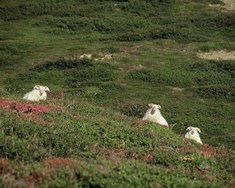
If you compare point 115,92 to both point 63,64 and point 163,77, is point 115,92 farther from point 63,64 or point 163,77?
point 63,64

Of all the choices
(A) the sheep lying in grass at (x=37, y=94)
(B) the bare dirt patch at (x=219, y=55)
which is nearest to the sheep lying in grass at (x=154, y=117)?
(A) the sheep lying in grass at (x=37, y=94)

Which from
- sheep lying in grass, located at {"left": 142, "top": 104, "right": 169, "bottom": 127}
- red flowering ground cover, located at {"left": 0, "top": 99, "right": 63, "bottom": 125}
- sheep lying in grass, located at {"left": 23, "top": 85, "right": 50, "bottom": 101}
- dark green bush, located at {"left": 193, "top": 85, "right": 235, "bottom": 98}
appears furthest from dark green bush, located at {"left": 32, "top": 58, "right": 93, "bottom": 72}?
red flowering ground cover, located at {"left": 0, "top": 99, "right": 63, "bottom": 125}

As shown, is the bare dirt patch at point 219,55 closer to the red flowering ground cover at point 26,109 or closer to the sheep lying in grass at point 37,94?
the sheep lying in grass at point 37,94

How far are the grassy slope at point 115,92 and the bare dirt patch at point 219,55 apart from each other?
1.23 metres

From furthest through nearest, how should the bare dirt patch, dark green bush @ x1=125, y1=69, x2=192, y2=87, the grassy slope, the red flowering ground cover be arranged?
1. the bare dirt patch
2. dark green bush @ x1=125, y1=69, x2=192, y2=87
3. the red flowering ground cover
4. the grassy slope

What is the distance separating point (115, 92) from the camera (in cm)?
3850

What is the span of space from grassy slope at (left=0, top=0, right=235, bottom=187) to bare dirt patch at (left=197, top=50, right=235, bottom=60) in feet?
4.04

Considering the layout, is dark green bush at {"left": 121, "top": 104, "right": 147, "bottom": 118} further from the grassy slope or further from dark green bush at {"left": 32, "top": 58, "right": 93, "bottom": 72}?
dark green bush at {"left": 32, "top": 58, "right": 93, "bottom": 72}

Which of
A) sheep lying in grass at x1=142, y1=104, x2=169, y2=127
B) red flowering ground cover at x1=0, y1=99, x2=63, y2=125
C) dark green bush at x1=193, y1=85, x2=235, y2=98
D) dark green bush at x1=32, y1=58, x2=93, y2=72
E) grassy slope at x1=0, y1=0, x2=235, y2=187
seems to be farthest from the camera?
dark green bush at x1=32, y1=58, x2=93, y2=72

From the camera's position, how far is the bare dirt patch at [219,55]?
50.1 meters

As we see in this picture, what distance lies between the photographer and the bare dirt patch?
50.1 metres

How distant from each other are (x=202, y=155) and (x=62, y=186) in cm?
542

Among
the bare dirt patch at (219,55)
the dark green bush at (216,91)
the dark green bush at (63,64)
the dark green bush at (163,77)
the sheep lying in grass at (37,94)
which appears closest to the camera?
the sheep lying in grass at (37,94)

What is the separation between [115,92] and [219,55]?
55.3 ft
